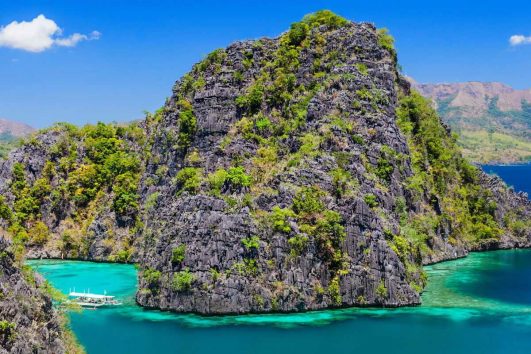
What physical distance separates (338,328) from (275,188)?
17.7 metres

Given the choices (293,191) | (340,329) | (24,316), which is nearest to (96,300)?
(293,191)

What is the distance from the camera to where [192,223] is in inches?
2362

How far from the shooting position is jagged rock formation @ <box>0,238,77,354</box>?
29.3 metres

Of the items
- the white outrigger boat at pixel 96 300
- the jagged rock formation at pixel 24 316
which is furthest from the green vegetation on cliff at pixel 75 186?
the jagged rock formation at pixel 24 316

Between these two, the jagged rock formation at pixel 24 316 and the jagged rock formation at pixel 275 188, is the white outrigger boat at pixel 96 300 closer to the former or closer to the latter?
the jagged rock formation at pixel 275 188

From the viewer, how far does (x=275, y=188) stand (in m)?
63.8

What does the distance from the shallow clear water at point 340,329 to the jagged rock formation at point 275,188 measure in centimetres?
256

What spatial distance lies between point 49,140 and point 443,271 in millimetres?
63521

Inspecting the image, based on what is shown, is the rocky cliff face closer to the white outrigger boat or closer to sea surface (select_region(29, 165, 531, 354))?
sea surface (select_region(29, 165, 531, 354))

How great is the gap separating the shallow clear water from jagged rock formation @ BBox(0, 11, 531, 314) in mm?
2558

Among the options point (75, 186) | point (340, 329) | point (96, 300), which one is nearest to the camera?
point (340, 329)

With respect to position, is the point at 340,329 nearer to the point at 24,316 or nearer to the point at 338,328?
the point at 338,328

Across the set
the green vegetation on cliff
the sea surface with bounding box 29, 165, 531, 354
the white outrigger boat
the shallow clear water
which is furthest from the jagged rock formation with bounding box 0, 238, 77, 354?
the green vegetation on cliff

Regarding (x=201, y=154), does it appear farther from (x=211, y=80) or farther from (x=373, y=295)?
(x=373, y=295)
